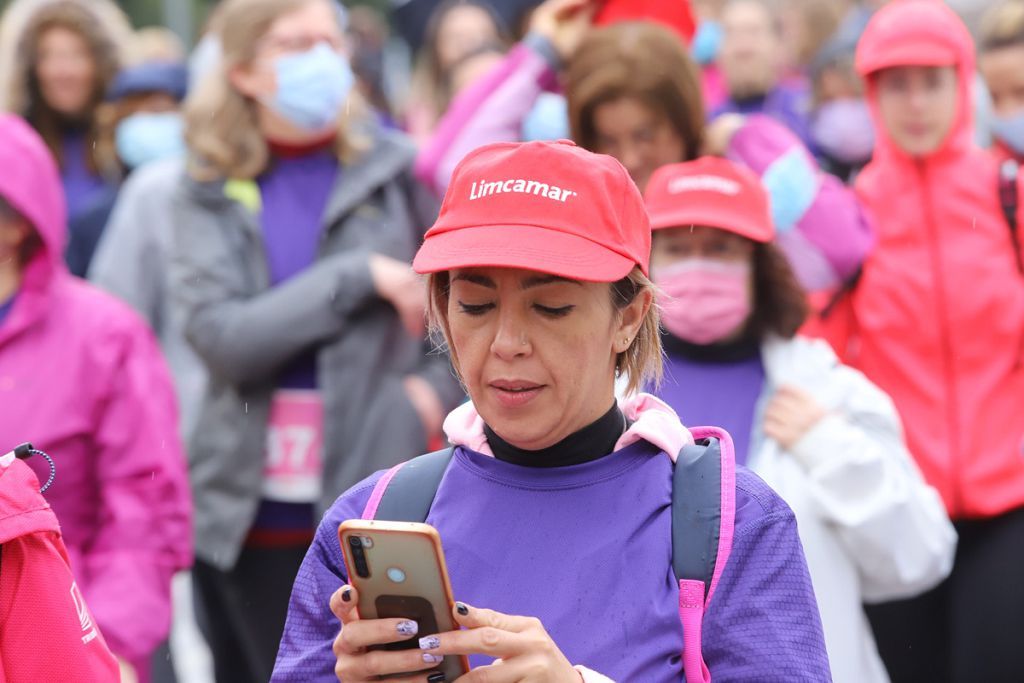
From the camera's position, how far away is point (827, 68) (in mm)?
8148

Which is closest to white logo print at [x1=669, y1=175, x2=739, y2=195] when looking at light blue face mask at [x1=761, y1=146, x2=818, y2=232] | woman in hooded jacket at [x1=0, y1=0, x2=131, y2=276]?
light blue face mask at [x1=761, y1=146, x2=818, y2=232]

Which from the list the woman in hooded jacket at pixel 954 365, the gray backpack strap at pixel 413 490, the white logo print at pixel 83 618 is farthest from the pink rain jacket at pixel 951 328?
the white logo print at pixel 83 618

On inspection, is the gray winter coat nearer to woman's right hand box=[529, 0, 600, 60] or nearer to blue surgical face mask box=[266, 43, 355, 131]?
blue surgical face mask box=[266, 43, 355, 131]

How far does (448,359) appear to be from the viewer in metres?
5.17

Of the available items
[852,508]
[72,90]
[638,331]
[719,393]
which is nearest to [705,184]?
[719,393]

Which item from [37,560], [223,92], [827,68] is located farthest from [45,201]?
[827,68]

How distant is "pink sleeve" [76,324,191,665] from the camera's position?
4.10 m

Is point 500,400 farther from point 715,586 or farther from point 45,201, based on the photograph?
point 45,201

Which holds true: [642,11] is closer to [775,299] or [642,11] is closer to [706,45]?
[775,299]

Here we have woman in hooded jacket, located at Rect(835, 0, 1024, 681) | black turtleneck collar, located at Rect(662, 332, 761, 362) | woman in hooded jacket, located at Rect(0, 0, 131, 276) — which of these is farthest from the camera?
woman in hooded jacket, located at Rect(0, 0, 131, 276)

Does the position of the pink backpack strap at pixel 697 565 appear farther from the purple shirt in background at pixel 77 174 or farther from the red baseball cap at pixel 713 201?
the purple shirt in background at pixel 77 174

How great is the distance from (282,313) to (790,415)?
1.67 m

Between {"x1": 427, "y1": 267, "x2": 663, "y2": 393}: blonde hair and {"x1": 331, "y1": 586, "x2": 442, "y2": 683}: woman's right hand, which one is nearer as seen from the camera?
{"x1": 331, "y1": 586, "x2": 442, "y2": 683}: woman's right hand

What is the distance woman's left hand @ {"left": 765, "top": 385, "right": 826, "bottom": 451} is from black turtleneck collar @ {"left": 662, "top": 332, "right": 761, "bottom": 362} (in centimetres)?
17
